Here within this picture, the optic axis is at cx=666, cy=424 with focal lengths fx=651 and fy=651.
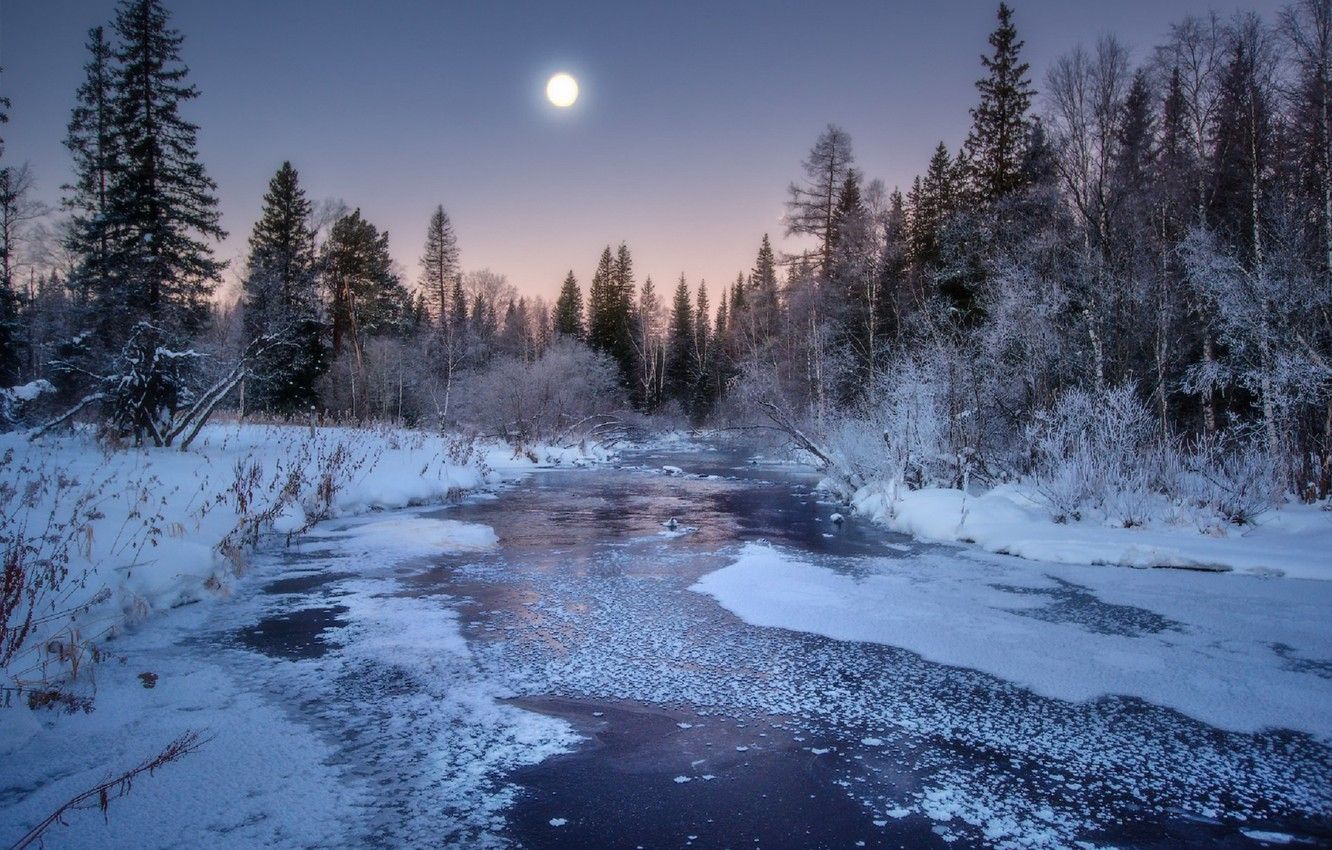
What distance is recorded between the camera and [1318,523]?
348 inches

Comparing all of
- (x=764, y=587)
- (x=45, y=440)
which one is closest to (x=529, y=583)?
(x=764, y=587)

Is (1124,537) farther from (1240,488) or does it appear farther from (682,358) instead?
(682,358)

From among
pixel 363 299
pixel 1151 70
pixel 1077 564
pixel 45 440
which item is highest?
pixel 1151 70

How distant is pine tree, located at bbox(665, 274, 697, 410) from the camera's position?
55156mm

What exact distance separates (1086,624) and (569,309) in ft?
173

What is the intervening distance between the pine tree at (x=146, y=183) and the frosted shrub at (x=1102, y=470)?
24.1m

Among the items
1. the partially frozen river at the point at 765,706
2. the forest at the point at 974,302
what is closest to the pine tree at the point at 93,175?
the forest at the point at 974,302

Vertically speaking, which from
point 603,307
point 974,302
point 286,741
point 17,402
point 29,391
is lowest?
point 286,741

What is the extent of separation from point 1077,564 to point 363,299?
35694mm

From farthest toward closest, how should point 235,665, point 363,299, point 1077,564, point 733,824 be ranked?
point 363,299, point 1077,564, point 235,665, point 733,824

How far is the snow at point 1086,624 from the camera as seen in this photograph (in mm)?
4203

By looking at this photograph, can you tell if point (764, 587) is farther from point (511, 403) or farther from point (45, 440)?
point (511, 403)

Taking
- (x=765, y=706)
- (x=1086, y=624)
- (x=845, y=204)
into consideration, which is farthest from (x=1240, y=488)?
(x=845, y=204)

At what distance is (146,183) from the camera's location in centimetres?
2111
